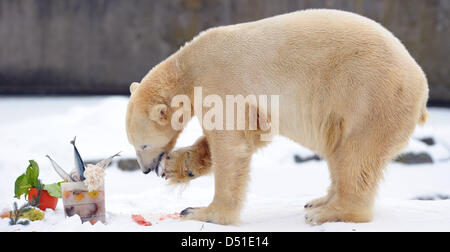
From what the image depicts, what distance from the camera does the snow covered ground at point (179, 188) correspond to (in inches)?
113

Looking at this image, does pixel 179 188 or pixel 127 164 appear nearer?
pixel 179 188

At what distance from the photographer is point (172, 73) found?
309 cm

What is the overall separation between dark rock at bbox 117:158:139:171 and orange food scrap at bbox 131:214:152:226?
224 centimetres

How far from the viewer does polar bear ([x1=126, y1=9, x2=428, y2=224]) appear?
2.67 metres

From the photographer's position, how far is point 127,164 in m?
5.54

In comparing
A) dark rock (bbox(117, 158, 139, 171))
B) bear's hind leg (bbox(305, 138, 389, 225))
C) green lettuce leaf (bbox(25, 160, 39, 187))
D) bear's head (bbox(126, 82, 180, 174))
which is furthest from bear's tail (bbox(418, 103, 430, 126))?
dark rock (bbox(117, 158, 139, 171))

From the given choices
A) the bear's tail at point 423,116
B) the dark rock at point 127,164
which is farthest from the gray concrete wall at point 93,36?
the bear's tail at point 423,116

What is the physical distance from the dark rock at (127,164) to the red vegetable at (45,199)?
234 centimetres

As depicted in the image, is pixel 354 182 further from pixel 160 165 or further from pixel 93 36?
pixel 93 36

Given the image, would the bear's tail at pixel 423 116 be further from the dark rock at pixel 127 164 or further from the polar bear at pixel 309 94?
the dark rock at pixel 127 164

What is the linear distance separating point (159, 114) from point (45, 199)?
0.94m

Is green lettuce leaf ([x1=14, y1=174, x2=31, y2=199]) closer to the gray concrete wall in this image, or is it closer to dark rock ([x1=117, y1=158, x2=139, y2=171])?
dark rock ([x1=117, y1=158, x2=139, y2=171])

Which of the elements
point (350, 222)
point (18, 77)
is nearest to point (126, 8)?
point (18, 77)

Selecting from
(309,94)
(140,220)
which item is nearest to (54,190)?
(140,220)
